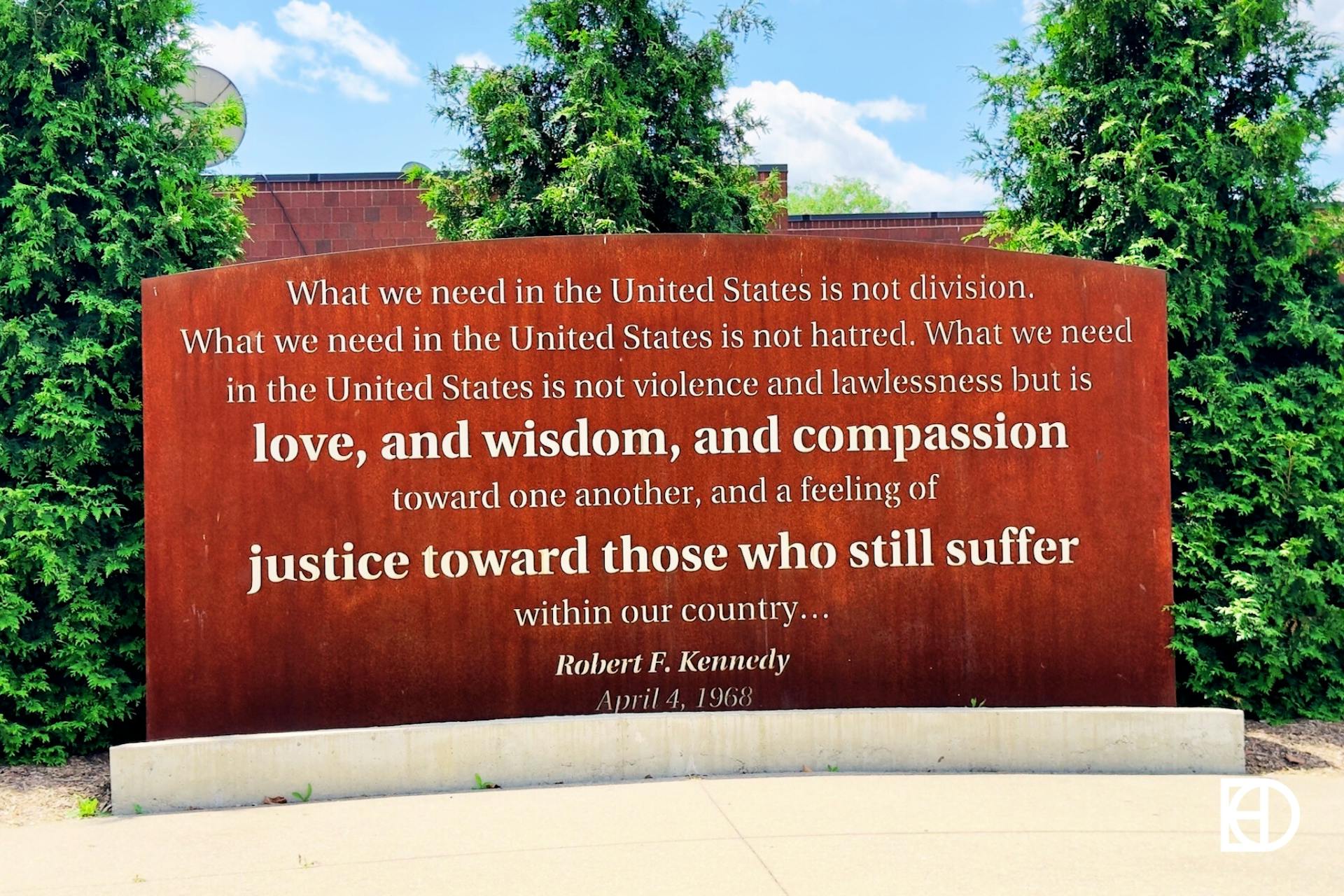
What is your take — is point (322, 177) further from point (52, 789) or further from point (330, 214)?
point (52, 789)

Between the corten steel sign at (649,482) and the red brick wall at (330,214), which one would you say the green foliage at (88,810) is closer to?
the corten steel sign at (649,482)

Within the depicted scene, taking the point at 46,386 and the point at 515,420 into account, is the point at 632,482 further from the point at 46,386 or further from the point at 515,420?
the point at 46,386

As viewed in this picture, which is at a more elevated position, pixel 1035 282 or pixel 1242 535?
pixel 1035 282

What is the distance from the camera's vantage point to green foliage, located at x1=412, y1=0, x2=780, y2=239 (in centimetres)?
1047

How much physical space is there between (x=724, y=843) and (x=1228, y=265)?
5296 millimetres

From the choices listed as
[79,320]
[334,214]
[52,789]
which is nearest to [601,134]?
[79,320]

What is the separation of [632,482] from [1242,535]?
3.80 metres

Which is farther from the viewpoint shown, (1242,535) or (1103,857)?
(1242,535)

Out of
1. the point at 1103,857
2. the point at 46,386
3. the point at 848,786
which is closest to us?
the point at 1103,857

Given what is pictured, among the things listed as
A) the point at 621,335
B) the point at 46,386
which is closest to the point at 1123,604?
the point at 621,335

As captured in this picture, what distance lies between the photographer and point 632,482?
6.23 metres

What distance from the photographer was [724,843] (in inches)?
189

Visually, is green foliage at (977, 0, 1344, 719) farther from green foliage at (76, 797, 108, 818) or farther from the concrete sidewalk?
green foliage at (76, 797, 108, 818)

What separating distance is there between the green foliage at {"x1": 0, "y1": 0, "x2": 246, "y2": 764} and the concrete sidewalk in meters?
1.24
